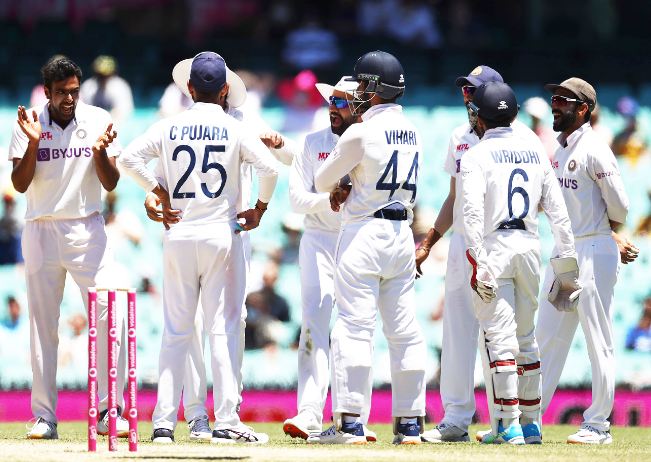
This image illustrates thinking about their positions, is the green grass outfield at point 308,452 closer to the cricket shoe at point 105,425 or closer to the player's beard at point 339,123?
the cricket shoe at point 105,425

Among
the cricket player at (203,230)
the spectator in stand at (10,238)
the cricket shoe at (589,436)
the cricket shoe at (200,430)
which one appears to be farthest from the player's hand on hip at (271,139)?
the spectator in stand at (10,238)

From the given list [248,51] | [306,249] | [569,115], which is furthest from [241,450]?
[248,51]

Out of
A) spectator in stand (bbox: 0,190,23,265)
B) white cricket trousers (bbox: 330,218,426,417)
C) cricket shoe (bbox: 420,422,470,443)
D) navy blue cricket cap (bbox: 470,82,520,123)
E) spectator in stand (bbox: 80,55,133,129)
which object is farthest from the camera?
spectator in stand (bbox: 80,55,133,129)

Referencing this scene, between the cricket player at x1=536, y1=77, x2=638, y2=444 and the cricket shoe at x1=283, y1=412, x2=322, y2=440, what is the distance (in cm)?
163

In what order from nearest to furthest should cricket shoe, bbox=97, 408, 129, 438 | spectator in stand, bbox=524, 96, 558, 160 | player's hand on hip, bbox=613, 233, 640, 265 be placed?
cricket shoe, bbox=97, 408, 129, 438 < player's hand on hip, bbox=613, 233, 640, 265 < spectator in stand, bbox=524, 96, 558, 160

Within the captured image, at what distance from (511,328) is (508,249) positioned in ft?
1.65

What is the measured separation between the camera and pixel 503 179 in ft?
33.1

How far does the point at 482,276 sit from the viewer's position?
981 centimetres

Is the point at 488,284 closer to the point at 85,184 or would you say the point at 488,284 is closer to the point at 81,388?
the point at 85,184

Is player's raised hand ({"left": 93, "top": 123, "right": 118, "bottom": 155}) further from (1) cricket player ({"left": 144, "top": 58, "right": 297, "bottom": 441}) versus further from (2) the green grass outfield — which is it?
(2) the green grass outfield

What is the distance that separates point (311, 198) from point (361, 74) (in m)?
0.89

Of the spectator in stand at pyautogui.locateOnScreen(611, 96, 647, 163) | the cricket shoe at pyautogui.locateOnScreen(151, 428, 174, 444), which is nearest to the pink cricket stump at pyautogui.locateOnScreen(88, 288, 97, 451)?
the cricket shoe at pyautogui.locateOnScreen(151, 428, 174, 444)

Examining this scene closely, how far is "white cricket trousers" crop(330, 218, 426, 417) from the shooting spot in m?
9.91

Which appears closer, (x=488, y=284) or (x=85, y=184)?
(x=488, y=284)
